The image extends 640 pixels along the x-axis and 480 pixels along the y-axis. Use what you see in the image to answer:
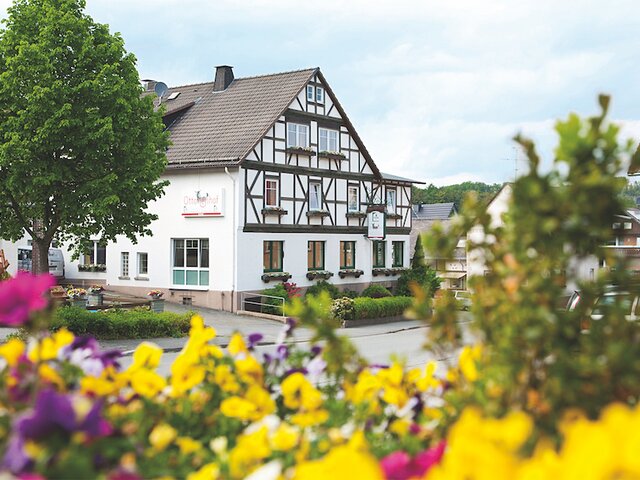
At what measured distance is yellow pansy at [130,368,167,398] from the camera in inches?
136

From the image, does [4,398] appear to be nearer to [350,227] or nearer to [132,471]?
[132,471]

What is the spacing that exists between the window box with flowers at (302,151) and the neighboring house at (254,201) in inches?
2.5

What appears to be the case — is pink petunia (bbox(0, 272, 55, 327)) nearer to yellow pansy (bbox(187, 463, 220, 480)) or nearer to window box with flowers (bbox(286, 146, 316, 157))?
yellow pansy (bbox(187, 463, 220, 480))

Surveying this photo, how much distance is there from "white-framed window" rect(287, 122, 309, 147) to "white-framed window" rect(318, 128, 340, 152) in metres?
0.97

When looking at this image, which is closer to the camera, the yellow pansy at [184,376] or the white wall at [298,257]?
the yellow pansy at [184,376]

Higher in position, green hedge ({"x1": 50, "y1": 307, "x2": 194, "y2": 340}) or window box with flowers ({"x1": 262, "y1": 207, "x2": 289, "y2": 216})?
window box with flowers ({"x1": 262, "y1": 207, "x2": 289, "y2": 216})

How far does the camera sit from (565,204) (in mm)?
2582

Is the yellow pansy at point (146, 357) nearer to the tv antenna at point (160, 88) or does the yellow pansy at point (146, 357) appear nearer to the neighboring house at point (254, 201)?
the neighboring house at point (254, 201)

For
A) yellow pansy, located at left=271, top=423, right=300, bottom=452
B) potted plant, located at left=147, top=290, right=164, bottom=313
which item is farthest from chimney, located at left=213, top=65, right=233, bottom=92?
yellow pansy, located at left=271, top=423, right=300, bottom=452

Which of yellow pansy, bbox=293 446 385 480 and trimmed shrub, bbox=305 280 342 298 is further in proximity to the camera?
trimmed shrub, bbox=305 280 342 298

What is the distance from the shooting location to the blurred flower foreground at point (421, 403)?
2004 millimetres

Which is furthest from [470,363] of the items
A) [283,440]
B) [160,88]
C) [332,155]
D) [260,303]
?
[160,88]

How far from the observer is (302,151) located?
1367 inches

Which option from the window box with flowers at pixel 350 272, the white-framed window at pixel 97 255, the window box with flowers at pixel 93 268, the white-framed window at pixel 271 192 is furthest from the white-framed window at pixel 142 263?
the window box with flowers at pixel 350 272
